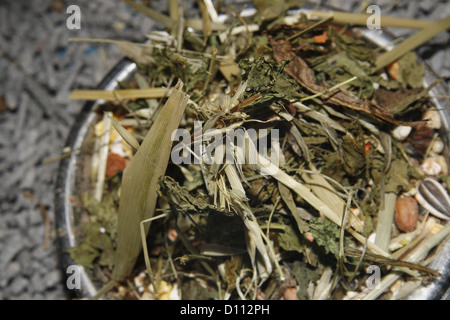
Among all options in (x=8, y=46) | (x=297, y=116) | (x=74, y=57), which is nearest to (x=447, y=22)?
(x=297, y=116)

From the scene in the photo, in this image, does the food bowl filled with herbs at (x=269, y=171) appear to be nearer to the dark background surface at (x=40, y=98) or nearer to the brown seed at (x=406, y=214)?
the brown seed at (x=406, y=214)

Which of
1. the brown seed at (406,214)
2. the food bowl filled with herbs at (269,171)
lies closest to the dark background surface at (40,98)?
the food bowl filled with herbs at (269,171)

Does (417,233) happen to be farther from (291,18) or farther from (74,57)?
(74,57)

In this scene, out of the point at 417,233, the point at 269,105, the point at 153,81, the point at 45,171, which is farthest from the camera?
the point at 45,171

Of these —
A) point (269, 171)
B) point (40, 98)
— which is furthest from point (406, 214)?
point (40, 98)

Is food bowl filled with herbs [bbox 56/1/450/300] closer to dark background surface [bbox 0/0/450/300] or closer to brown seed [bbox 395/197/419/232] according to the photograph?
brown seed [bbox 395/197/419/232]

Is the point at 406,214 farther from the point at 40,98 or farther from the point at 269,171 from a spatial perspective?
the point at 40,98
